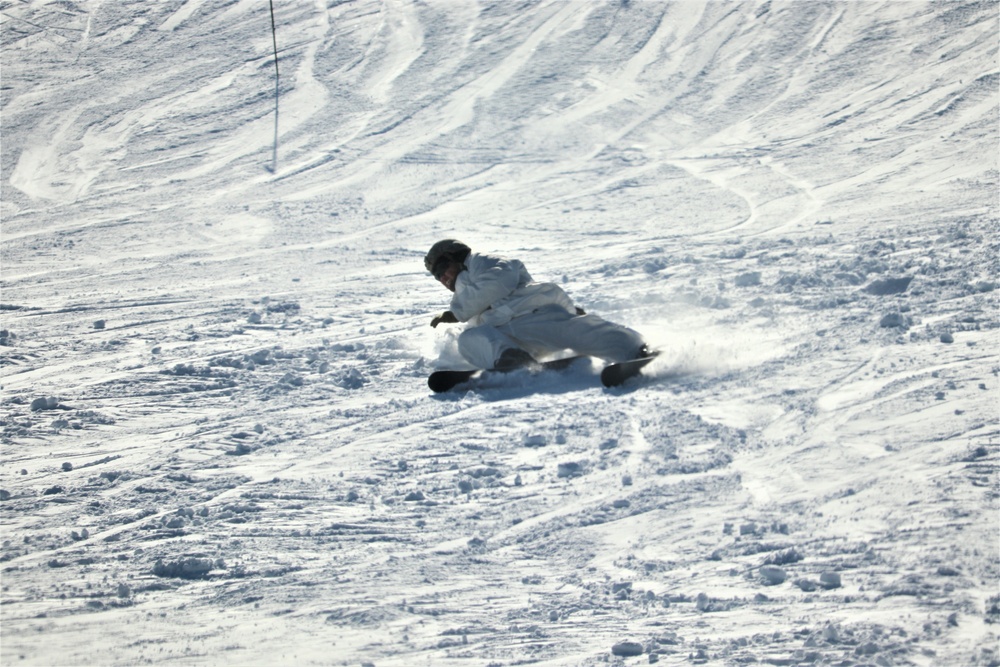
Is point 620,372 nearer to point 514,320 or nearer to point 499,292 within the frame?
point 514,320

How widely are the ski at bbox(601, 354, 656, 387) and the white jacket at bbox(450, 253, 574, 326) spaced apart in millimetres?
600

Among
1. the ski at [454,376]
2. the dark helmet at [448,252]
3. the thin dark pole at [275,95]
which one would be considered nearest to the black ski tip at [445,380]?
the ski at [454,376]

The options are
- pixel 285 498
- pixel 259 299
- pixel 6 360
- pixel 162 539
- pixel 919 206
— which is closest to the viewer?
pixel 162 539

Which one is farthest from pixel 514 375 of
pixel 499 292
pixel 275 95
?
pixel 275 95

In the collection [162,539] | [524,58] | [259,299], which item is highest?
[524,58]

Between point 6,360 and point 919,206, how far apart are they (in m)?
7.20

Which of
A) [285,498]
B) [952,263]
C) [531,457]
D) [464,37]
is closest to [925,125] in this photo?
[952,263]

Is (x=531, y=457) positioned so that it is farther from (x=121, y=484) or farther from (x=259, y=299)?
(x=259, y=299)

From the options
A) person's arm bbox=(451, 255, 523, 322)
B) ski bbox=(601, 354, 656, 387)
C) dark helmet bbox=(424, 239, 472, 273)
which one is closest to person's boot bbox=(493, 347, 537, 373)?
person's arm bbox=(451, 255, 523, 322)

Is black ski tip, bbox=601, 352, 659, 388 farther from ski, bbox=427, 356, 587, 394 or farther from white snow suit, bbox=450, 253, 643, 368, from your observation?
ski, bbox=427, 356, 587, 394

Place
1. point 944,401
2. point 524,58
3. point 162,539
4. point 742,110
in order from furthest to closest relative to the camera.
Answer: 1. point 524,58
2. point 742,110
3. point 944,401
4. point 162,539

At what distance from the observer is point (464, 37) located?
15672mm

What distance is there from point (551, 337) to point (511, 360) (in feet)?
0.93

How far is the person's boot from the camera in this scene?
6320mm
